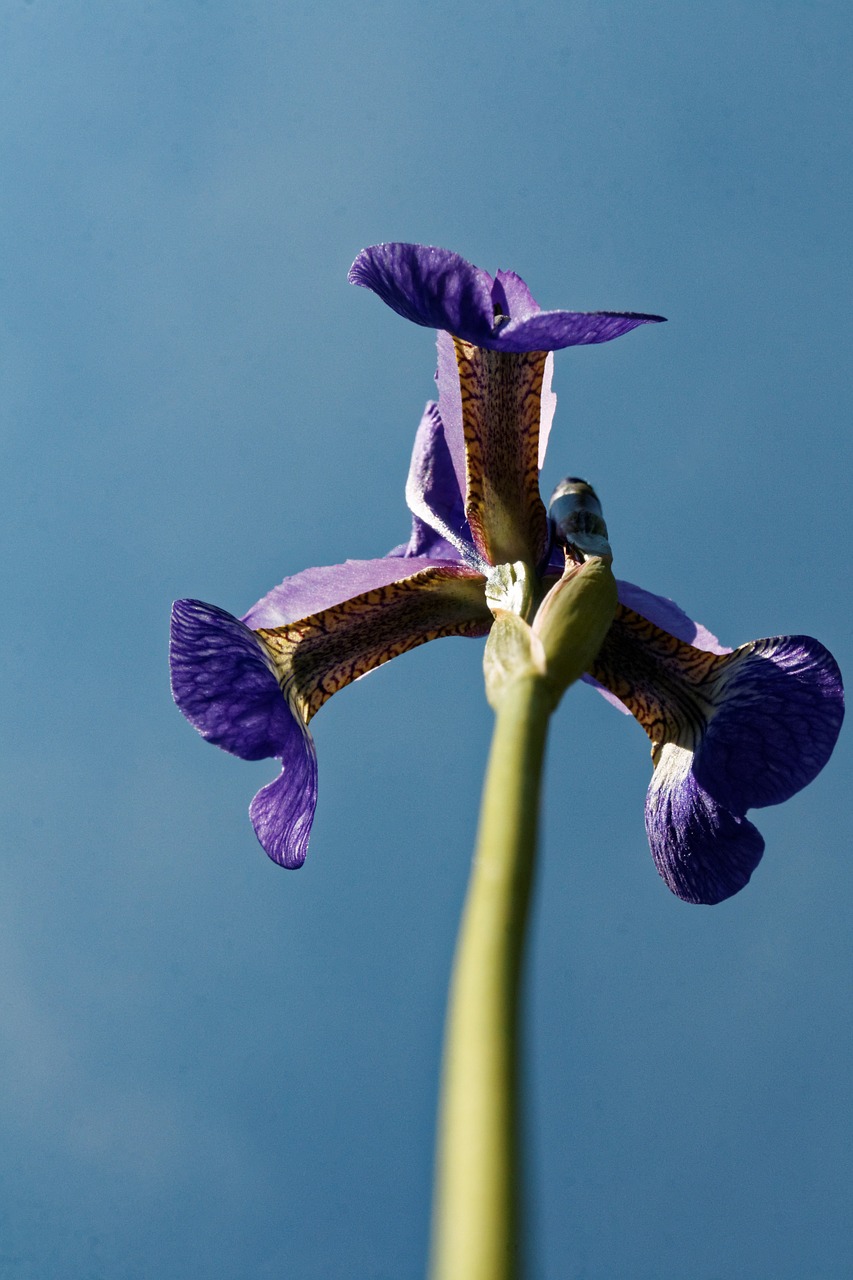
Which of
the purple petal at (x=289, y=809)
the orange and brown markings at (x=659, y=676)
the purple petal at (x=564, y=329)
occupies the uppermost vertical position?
the purple petal at (x=564, y=329)

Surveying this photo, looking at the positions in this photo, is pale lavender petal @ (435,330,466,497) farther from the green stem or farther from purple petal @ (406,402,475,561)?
the green stem

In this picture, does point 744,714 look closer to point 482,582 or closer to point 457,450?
point 482,582

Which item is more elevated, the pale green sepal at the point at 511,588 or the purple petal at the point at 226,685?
the pale green sepal at the point at 511,588

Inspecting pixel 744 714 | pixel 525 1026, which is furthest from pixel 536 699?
pixel 744 714

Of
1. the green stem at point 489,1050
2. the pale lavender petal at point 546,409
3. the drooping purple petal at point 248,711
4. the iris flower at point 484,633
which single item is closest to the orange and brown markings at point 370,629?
the iris flower at point 484,633

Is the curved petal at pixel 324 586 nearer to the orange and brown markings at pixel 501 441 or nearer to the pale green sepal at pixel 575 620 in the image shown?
the orange and brown markings at pixel 501 441

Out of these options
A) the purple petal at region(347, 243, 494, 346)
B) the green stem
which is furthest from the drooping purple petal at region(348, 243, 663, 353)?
the green stem
